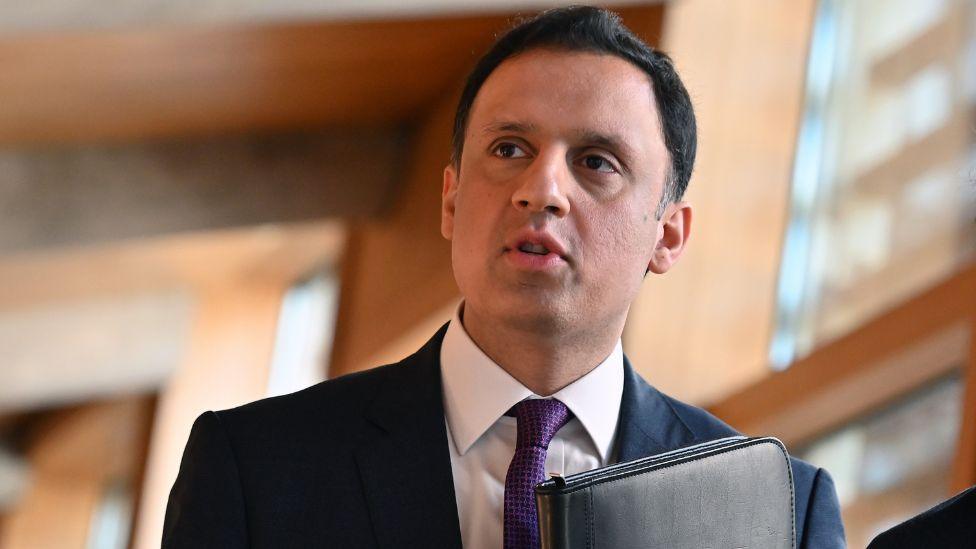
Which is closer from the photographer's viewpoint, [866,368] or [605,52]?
[605,52]

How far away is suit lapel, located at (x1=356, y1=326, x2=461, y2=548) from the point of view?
1723 mm

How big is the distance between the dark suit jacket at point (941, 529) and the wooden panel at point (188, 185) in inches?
219

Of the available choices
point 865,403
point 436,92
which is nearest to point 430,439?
point 865,403

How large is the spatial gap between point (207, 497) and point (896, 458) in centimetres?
304

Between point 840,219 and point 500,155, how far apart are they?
335 cm

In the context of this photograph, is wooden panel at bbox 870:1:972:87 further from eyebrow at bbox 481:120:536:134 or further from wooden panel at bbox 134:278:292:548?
wooden panel at bbox 134:278:292:548

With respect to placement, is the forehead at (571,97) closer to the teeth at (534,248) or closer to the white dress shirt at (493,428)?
the teeth at (534,248)

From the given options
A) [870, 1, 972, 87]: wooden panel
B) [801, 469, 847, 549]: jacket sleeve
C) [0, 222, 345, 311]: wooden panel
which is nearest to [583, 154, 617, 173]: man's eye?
[801, 469, 847, 549]: jacket sleeve

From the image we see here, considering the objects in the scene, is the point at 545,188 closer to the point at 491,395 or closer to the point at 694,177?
the point at 491,395

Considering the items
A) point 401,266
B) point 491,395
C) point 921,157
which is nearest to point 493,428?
point 491,395

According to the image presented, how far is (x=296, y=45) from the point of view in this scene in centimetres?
531

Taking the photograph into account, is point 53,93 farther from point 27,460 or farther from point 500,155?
point 27,460

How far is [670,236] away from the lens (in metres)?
2.03

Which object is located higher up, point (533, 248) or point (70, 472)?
point (70, 472)
